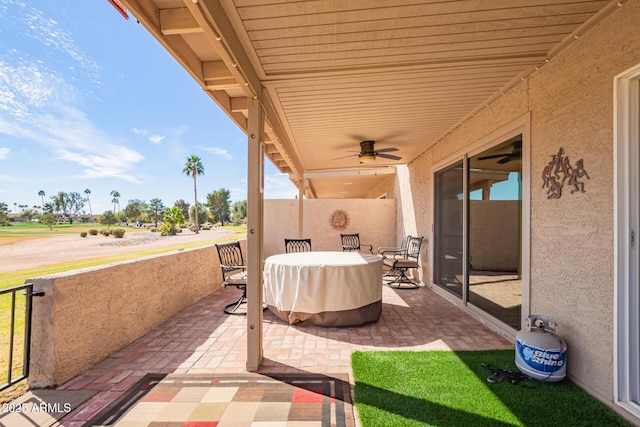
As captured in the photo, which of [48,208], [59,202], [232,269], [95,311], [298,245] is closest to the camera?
[95,311]

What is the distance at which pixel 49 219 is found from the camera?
2817cm

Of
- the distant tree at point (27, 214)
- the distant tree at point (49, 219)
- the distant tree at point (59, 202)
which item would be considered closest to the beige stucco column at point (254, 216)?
the distant tree at point (27, 214)

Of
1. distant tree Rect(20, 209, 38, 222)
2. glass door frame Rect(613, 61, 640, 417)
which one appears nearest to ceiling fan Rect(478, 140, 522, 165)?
glass door frame Rect(613, 61, 640, 417)

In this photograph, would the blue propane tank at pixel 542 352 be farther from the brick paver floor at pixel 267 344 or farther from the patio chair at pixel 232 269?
the patio chair at pixel 232 269

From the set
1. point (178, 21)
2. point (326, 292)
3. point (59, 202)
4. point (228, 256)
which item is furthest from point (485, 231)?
point (59, 202)

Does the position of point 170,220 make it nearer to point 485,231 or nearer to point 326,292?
point 326,292

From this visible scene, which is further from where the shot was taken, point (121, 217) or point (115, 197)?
point (115, 197)

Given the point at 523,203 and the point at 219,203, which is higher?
the point at 219,203

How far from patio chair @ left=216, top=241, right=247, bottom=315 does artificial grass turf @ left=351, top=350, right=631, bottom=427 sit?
1.93 m

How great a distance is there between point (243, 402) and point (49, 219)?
3728cm

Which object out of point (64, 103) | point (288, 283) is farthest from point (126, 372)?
point (64, 103)

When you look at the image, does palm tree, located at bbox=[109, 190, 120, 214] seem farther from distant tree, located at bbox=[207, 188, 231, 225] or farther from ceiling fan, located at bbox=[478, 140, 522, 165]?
ceiling fan, located at bbox=[478, 140, 522, 165]

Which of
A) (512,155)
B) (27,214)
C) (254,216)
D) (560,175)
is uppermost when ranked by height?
(512,155)

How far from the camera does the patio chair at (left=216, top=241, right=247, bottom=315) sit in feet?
12.3
